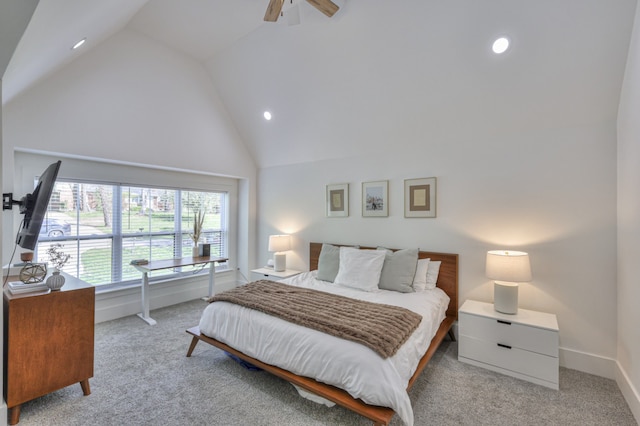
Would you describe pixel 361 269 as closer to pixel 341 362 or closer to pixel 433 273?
pixel 433 273

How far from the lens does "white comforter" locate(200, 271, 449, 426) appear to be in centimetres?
176

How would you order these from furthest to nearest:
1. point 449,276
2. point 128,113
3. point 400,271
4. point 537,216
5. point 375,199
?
point 375,199
point 128,113
point 449,276
point 400,271
point 537,216

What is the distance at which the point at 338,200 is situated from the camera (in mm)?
4285

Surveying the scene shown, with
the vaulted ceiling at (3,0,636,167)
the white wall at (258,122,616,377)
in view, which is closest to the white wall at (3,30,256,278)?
the vaulted ceiling at (3,0,636,167)

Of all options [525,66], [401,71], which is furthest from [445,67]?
[525,66]

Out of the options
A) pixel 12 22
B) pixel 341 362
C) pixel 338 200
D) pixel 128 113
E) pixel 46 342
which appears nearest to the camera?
pixel 12 22

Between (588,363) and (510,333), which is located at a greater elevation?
(510,333)

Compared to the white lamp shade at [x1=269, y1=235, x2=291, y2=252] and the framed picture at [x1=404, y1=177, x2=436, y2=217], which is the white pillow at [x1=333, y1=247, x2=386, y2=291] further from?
the white lamp shade at [x1=269, y1=235, x2=291, y2=252]

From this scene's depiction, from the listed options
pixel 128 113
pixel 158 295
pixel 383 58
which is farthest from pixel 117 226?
pixel 383 58

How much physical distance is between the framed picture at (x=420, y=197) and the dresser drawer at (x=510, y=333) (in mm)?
1267

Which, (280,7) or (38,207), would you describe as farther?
(280,7)

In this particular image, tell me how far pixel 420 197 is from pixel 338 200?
3.98 ft

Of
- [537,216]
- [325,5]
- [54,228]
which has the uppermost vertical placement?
[325,5]

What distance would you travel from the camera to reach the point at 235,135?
4.84m
